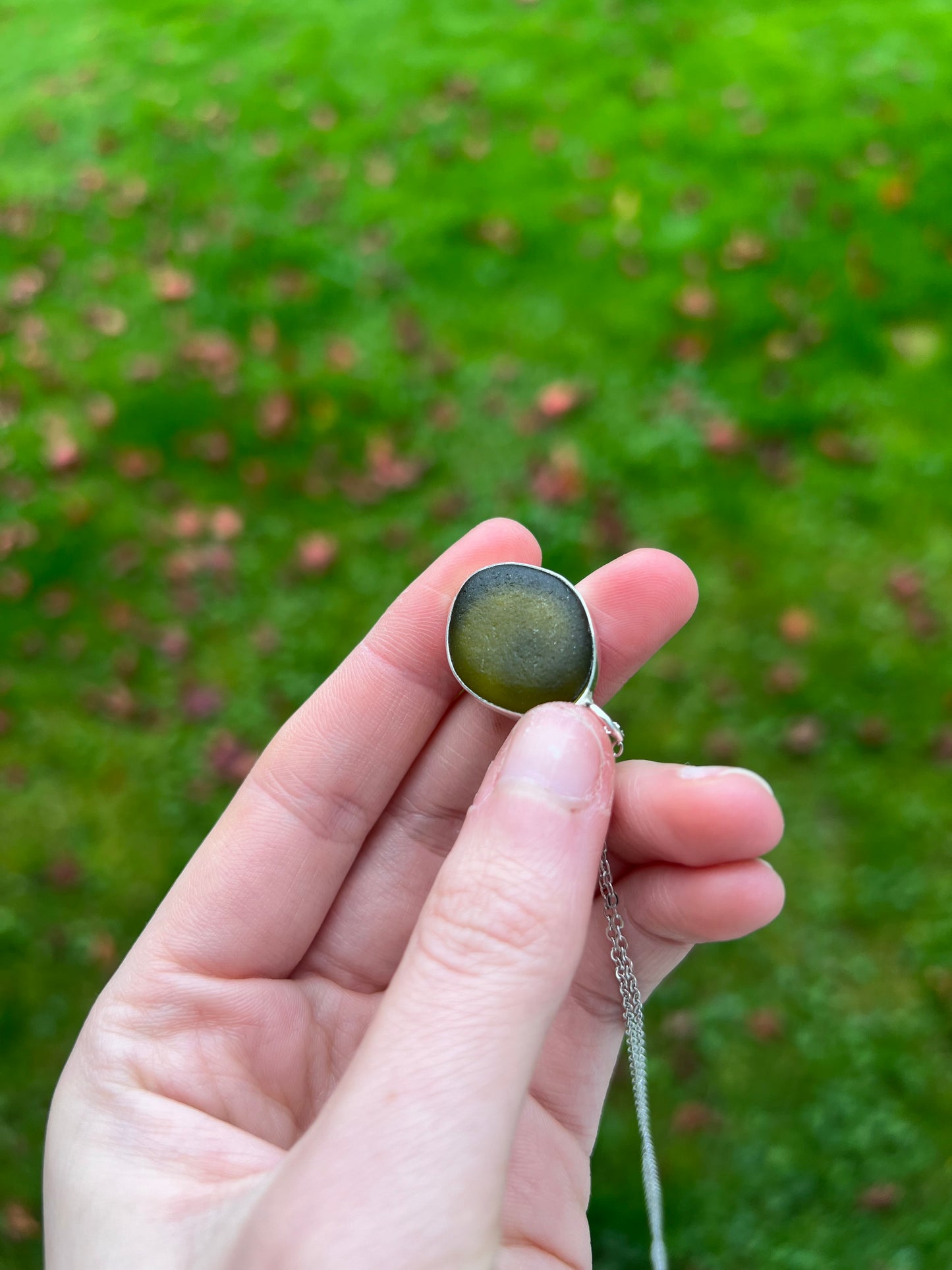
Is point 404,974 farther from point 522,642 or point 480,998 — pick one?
point 522,642

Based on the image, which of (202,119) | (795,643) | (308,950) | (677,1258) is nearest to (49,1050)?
(308,950)

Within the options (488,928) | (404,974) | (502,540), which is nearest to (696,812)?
(488,928)

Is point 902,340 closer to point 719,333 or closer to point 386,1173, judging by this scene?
point 719,333

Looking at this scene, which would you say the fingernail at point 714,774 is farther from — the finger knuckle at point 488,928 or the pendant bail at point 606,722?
the finger knuckle at point 488,928

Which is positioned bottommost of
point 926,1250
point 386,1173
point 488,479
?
point 926,1250

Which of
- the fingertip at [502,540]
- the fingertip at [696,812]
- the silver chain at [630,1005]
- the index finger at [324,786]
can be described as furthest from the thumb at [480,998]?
the fingertip at [502,540]

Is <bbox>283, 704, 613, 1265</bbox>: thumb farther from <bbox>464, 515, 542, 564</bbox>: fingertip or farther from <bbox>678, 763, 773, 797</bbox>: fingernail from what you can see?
<bbox>464, 515, 542, 564</bbox>: fingertip
